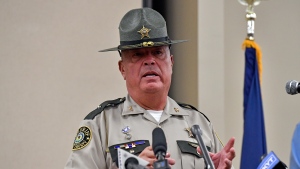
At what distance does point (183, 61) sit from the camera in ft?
14.6

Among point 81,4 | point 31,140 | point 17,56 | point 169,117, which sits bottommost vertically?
point 31,140

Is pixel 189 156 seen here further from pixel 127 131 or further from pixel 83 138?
pixel 83 138

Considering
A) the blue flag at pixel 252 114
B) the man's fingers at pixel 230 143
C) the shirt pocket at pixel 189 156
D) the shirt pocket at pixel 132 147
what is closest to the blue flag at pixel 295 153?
the man's fingers at pixel 230 143

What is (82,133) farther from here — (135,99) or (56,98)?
(56,98)

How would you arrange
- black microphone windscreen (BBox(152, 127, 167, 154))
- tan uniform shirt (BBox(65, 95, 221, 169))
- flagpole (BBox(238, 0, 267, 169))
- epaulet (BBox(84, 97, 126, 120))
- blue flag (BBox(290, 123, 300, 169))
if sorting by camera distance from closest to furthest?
black microphone windscreen (BBox(152, 127, 167, 154)) → blue flag (BBox(290, 123, 300, 169)) → tan uniform shirt (BBox(65, 95, 221, 169)) → epaulet (BBox(84, 97, 126, 120)) → flagpole (BBox(238, 0, 267, 169))

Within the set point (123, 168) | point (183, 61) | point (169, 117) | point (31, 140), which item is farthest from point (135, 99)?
point (183, 61)

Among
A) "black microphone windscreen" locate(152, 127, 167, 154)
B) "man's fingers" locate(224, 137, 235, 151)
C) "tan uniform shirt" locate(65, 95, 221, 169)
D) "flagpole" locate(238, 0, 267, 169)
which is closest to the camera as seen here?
"black microphone windscreen" locate(152, 127, 167, 154)

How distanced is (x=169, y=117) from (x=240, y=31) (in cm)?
183

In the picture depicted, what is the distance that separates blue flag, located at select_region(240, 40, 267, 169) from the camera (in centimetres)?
342

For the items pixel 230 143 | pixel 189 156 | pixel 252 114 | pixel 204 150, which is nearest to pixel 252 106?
pixel 252 114

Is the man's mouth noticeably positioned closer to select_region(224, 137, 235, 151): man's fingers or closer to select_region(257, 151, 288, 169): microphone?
select_region(224, 137, 235, 151): man's fingers

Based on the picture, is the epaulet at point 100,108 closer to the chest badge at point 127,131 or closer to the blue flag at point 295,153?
the chest badge at point 127,131

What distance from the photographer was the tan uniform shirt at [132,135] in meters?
2.56

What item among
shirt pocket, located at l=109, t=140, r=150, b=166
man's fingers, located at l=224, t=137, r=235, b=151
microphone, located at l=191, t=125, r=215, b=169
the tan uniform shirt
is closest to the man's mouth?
the tan uniform shirt
